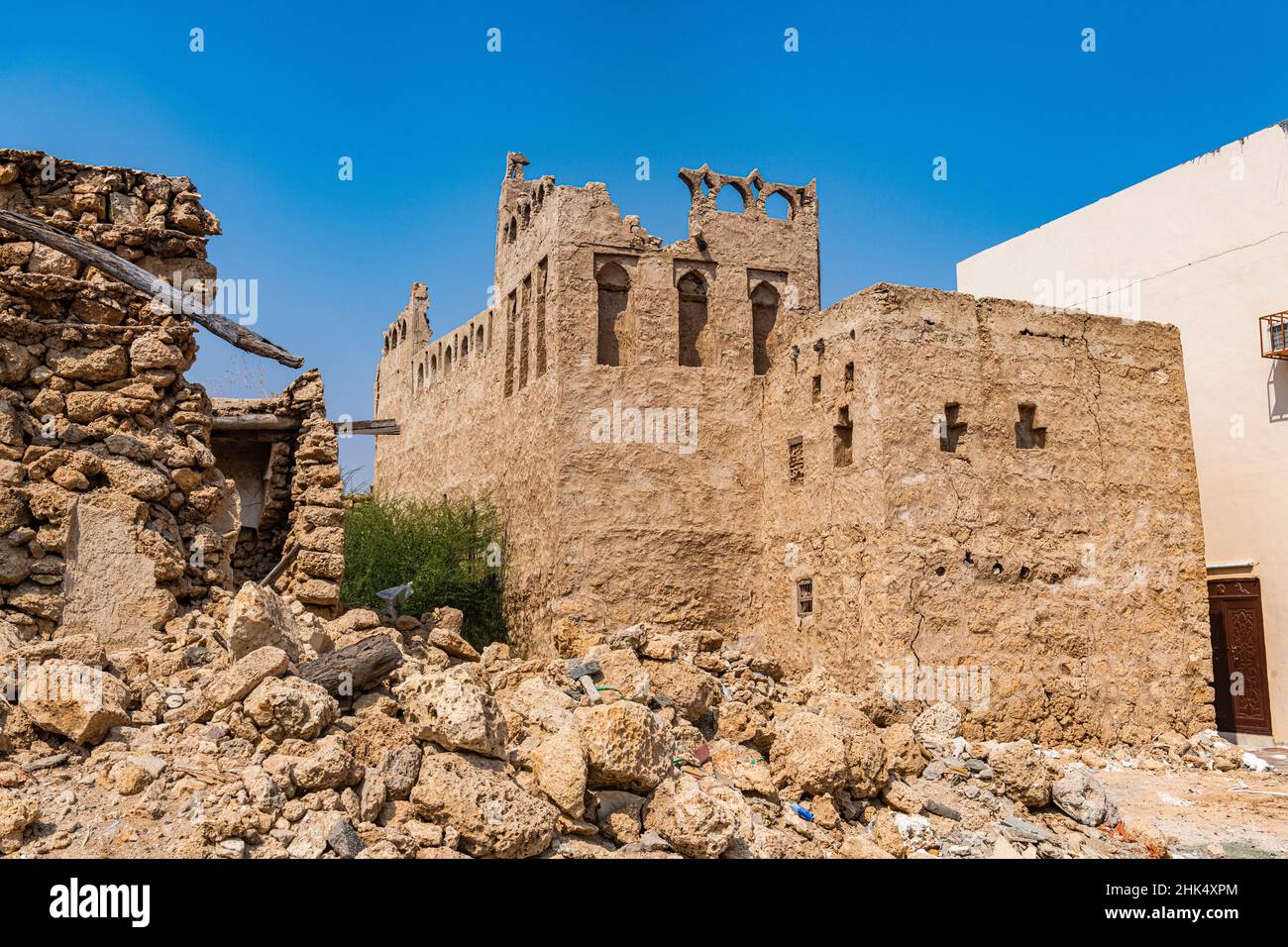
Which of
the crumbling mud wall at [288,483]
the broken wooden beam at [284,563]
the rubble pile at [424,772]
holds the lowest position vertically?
the rubble pile at [424,772]

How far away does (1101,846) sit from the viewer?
8180 mm

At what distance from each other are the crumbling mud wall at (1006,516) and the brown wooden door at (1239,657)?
6.15 ft

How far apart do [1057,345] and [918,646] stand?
Result: 4.25m

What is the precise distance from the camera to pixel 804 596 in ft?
43.2

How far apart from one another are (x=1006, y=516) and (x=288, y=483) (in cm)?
819

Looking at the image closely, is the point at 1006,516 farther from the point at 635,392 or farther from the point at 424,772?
the point at 424,772

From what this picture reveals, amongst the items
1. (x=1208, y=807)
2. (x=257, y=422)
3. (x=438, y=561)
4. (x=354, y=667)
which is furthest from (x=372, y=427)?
(x=1208, y=807)

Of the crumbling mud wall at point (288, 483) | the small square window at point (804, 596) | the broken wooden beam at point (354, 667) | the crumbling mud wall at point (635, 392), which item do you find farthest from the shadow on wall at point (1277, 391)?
the broken wooden beam at point (354, 667)

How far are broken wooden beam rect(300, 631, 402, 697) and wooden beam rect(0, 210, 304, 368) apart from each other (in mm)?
3354

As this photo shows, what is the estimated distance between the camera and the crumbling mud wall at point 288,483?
31.8 feet

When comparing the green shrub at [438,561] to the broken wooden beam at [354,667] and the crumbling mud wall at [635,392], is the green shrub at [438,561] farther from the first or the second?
the broken wooden beam at [354,667]

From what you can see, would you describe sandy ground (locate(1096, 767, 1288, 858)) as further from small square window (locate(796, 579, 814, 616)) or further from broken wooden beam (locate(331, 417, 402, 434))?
broken wooden beam (locate(331, 417, 402, 434))
